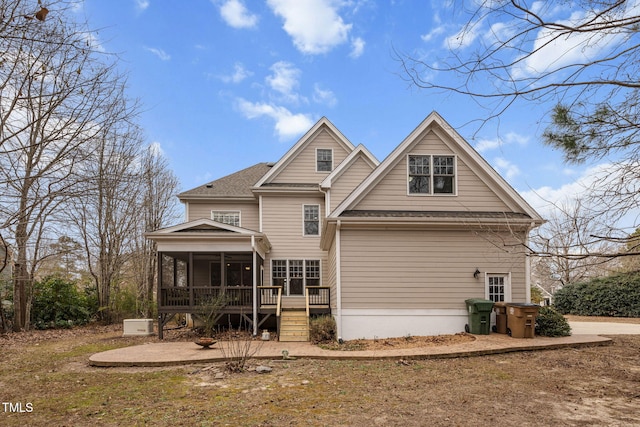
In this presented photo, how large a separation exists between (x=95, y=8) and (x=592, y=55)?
5721 millimetres

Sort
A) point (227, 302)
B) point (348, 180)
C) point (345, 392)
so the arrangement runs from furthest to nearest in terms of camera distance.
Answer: point (348, 180) < point (227, 302) < point (345, 392)

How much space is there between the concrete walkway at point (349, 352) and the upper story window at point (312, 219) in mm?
6541

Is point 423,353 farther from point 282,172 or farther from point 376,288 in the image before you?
point 282,172

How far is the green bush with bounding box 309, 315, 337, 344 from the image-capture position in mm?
11586

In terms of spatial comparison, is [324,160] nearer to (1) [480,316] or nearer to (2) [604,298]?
(1) [480,316]

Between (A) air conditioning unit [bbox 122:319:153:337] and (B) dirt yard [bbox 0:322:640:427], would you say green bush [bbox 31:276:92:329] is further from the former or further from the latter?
(B) dirt yard [bbox 0:322:640:427]

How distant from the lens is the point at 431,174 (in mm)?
12328

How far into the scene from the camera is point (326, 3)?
9.39 meters

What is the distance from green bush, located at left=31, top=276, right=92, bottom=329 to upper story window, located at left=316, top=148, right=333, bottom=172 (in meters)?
12.4

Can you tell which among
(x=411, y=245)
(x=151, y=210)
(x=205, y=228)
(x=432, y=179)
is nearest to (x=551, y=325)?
(x=411, y=245)

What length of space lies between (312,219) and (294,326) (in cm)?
510

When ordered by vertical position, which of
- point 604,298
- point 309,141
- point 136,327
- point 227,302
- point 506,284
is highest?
point 309,141

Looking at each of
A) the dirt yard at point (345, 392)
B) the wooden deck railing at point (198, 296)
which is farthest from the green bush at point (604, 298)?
the wooden deck railing at point (198, 296)

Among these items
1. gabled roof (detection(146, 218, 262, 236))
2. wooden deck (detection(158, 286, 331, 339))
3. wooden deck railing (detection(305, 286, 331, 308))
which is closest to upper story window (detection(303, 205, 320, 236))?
wooden deck railing (detection(305, 286, 331, 308))
